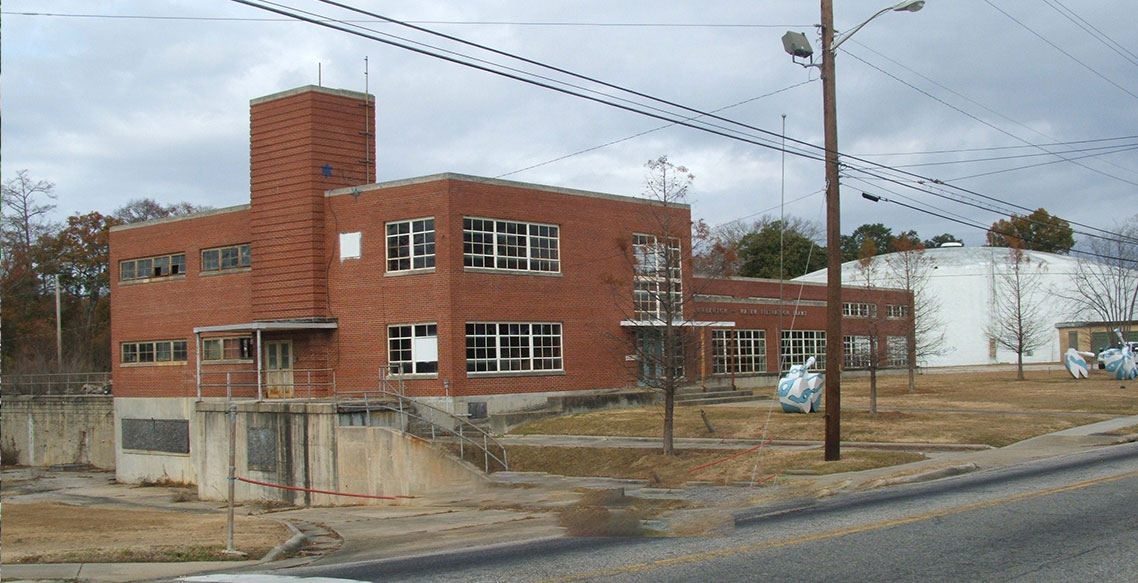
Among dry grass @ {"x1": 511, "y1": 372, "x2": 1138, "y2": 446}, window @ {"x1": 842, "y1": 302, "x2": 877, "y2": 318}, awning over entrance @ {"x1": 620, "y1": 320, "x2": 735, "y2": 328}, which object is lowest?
dry grass @ {"x1": 511, "y1": 372, "x2": 1138, "y2": 446}

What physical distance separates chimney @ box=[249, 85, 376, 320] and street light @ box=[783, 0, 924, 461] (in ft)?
66.2

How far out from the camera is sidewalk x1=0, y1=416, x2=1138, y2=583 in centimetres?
1222

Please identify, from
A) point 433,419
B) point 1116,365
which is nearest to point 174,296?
point 433,419

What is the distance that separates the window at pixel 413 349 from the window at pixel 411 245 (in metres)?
2.07

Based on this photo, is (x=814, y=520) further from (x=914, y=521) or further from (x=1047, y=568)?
→ (x=1047, y=568)

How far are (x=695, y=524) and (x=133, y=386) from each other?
3560 centimetres

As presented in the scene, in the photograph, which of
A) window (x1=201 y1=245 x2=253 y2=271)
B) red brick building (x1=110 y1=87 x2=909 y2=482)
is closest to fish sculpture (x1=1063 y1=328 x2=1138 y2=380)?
red brick building (x1=110 y1=87 x2=909 y2=482)

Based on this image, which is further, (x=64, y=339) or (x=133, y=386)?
(x=64, y=339)

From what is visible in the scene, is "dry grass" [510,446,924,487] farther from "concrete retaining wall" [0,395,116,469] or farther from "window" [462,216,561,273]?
"concrete retaining wall" [0,395,116,469]

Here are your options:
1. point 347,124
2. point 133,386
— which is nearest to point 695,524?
point 347,124

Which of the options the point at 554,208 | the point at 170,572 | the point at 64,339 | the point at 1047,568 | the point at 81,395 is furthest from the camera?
the point at 64,339

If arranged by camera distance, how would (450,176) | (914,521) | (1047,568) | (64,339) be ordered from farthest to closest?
(64,339) < (450,176) < (914,521) < (1047,568)

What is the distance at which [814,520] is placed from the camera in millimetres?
13477

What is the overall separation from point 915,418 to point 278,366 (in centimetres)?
2231
